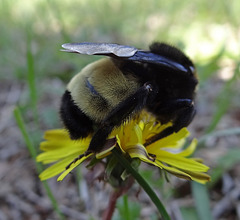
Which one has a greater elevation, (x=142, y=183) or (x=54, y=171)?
(x=142, y=183)

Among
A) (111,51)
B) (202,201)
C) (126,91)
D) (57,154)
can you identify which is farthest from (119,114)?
(202,201)

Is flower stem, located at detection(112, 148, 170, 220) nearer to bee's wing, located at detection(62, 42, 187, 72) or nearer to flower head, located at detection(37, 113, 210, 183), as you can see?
flower head, located at detection(37, 113, 210, 183)

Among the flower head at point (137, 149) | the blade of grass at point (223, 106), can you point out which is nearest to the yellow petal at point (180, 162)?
the flower head at point (137, 149)

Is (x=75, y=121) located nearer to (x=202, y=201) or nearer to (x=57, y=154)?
(x=57, y=154)

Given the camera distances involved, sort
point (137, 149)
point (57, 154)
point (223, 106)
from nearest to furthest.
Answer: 1. point (137, 149)
2. point (57, 154)
3. point (223, 106)

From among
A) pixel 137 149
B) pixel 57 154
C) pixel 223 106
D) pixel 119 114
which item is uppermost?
pixel 119 114

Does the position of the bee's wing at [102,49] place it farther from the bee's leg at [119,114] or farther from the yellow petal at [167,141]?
the yellow petal at [167,141]

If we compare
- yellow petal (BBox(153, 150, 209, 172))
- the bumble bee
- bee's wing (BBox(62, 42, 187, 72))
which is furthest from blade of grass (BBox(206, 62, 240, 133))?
bee's wing (BBox(62, 42, 187, 72))

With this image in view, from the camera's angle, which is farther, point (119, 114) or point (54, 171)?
point (54, 171)
